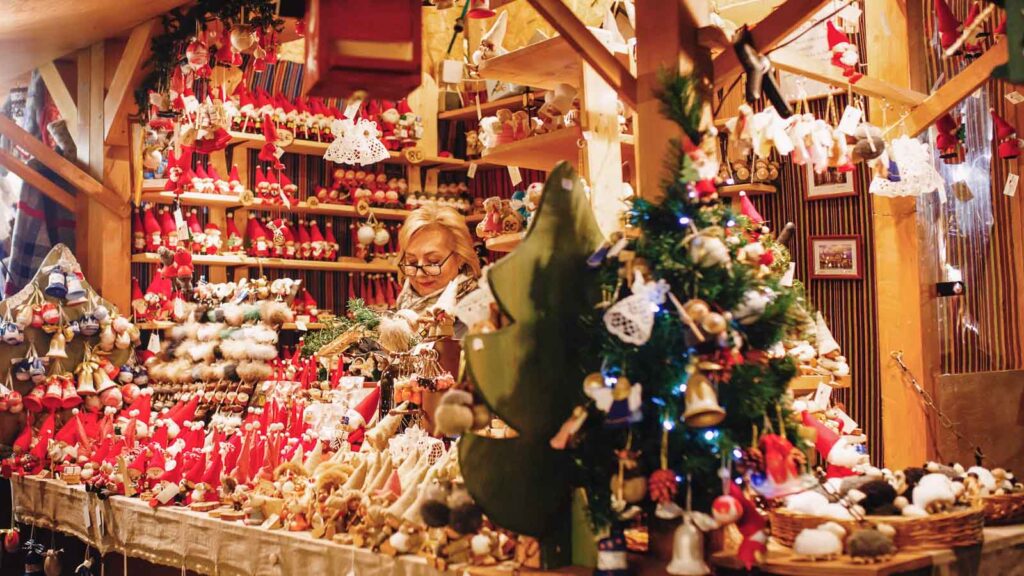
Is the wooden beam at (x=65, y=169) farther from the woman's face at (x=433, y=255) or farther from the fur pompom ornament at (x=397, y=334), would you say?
the fur pompom ornament at (x=397, y=334)

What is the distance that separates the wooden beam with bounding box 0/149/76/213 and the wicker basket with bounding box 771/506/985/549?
4.94m

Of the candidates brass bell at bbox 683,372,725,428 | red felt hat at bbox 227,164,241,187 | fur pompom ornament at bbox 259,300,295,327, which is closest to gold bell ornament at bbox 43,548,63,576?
fur pompom ornament at bbox 259,300,295,327

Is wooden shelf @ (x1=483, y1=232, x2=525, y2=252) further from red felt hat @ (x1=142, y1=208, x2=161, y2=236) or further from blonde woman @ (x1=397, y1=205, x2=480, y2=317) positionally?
red felt hat @ (x1=142, y1=208, x2=161, y2=236)

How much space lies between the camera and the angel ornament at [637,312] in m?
2.06

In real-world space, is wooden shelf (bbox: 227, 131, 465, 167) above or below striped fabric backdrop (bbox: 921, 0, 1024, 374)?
above

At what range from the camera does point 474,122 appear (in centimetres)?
750

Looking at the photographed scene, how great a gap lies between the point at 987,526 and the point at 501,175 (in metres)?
5.14

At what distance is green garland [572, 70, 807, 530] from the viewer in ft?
6.95

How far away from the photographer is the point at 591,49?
262cm

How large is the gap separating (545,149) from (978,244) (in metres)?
2.83

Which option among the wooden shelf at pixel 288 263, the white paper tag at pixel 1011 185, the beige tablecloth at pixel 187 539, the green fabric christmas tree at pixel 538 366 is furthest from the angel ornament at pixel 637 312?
the wooden shelf at pixel 288 263

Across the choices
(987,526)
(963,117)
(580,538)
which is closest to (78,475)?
(580,538)

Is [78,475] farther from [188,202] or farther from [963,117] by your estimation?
[963,117]

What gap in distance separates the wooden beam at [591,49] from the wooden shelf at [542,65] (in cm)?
41
